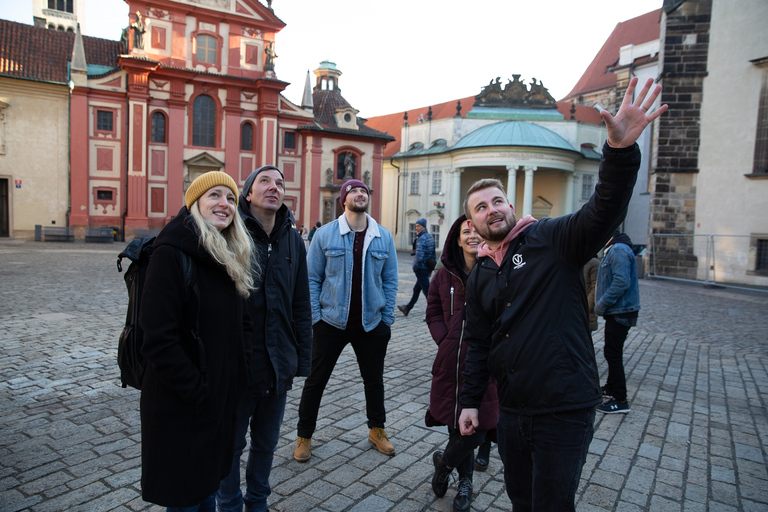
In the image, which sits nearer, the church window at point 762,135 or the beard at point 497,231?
the beard at point 497,231

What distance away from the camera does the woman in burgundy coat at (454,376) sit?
316 centimetres

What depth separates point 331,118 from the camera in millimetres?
38438

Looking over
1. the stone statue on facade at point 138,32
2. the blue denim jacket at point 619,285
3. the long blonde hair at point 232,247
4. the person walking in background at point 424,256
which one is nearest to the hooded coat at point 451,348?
the long blonde hair at point 232,247

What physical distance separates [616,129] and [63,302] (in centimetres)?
1057

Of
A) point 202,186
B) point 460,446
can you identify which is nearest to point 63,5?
point 202,186

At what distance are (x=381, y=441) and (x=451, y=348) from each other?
120 centimetres

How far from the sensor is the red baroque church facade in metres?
29.7

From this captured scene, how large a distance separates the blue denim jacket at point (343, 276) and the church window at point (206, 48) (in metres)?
32.4

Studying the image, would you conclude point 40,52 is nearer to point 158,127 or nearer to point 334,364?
Result: point 158,127

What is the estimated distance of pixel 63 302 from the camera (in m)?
9.79

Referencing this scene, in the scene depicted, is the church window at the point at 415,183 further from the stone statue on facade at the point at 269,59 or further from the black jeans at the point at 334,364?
the black jeans at the point at 334,364

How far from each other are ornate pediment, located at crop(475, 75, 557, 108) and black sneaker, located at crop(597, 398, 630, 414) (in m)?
35.8

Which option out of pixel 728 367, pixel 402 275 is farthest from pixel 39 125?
pixel 728 367

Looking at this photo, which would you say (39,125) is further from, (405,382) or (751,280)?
(751,280)
